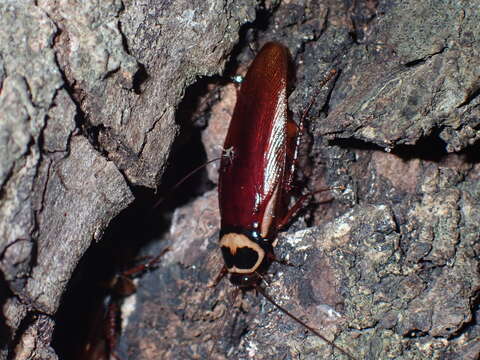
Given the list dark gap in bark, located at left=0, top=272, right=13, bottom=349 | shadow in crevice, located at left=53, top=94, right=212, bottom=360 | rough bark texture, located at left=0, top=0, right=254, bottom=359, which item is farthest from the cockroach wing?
dark gap in bark, located at left=0, top=272, right=13, bottom=349

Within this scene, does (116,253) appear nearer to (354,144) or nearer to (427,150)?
(354,144)

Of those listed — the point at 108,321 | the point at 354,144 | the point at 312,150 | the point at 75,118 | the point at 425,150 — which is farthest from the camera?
the point at 108,321

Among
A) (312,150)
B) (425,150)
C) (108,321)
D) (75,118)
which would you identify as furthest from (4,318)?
(425,150)

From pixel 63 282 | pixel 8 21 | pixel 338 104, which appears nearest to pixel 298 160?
pixel 338 104

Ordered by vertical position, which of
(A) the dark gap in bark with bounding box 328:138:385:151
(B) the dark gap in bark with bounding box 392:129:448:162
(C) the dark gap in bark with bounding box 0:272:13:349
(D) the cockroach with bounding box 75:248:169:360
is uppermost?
(A) the dark gap in bark with bounding box 328:138:385:151

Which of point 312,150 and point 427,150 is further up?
point 312,150

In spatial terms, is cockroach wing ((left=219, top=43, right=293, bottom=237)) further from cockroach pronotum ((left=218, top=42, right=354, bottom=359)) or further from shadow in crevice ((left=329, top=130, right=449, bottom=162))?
shadow in crevice ((left=329, top=130, right=449, bottom=162))
